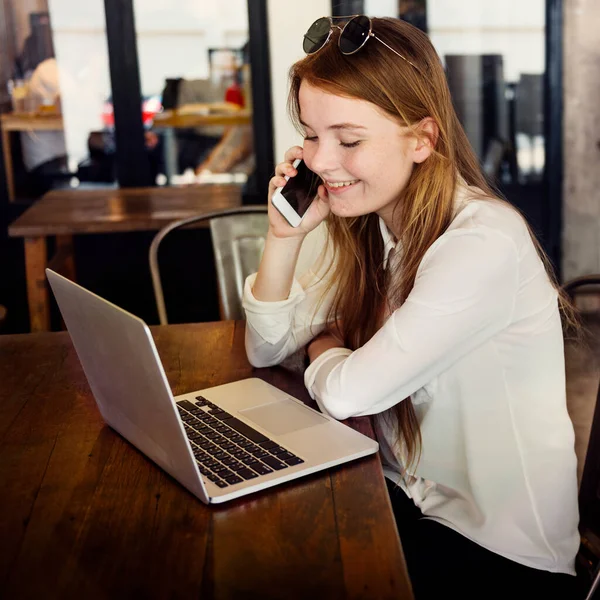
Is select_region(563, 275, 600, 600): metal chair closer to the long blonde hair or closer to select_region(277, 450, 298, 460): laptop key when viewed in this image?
the long blonde hair

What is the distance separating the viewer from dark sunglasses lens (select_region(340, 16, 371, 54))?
1.39 meters

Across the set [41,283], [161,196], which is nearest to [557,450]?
[41,283]

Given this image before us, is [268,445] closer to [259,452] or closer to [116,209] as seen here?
[259,452]

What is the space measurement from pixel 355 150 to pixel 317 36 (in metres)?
0.21

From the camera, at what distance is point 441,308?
133cm

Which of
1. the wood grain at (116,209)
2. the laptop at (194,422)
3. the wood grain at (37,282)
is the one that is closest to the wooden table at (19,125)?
the wood grain at (116,209)

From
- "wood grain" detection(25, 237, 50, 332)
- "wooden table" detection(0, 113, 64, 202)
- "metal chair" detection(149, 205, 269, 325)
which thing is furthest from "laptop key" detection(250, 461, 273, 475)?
"wooden table" detection(0, 113, 64, 202)

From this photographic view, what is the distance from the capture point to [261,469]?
118 cm

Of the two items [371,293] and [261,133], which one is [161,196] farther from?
[371,293]

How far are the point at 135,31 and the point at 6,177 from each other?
2.98 feet

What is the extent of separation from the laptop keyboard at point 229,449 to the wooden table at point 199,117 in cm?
299

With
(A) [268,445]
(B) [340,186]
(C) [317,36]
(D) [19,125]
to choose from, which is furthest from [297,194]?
(D) [19,125]

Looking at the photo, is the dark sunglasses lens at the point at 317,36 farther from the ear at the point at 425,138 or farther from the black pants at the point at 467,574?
the black pants at the point at 467,574

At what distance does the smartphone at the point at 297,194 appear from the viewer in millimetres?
1631
